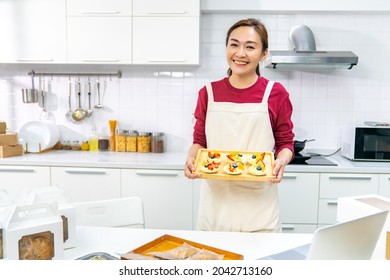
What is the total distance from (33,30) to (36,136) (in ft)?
2.51

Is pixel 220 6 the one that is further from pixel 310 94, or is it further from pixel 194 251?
pixel 194 251

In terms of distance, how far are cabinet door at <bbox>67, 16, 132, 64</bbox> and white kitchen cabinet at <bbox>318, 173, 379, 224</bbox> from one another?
1.57 meters

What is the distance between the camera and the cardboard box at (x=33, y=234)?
3.09 feet

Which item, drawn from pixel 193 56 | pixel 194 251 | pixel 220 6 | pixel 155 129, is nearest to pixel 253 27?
pixel 194 251

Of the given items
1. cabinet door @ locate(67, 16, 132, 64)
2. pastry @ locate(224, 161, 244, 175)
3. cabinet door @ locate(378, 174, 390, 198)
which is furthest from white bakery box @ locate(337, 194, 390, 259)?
cabinet door @ locate(67, 16, 132, 64)

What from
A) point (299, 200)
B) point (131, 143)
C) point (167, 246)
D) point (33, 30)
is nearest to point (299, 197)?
point (299, 200)

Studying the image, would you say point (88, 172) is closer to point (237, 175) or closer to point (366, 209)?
point (237, 175)

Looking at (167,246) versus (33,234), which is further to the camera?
(167,246)

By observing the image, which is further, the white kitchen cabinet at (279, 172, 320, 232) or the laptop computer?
the white kitchen cabinet at (279, 172, 320, 232)

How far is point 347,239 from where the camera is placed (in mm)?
805

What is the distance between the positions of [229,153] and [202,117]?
0.22m

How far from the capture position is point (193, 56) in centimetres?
268

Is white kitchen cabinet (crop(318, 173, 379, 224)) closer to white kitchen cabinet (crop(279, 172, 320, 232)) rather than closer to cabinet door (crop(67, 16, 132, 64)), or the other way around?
white kitchen cabinet (crop(279, 172, 320, 232))

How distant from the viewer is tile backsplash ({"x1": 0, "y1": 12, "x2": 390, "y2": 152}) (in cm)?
293
